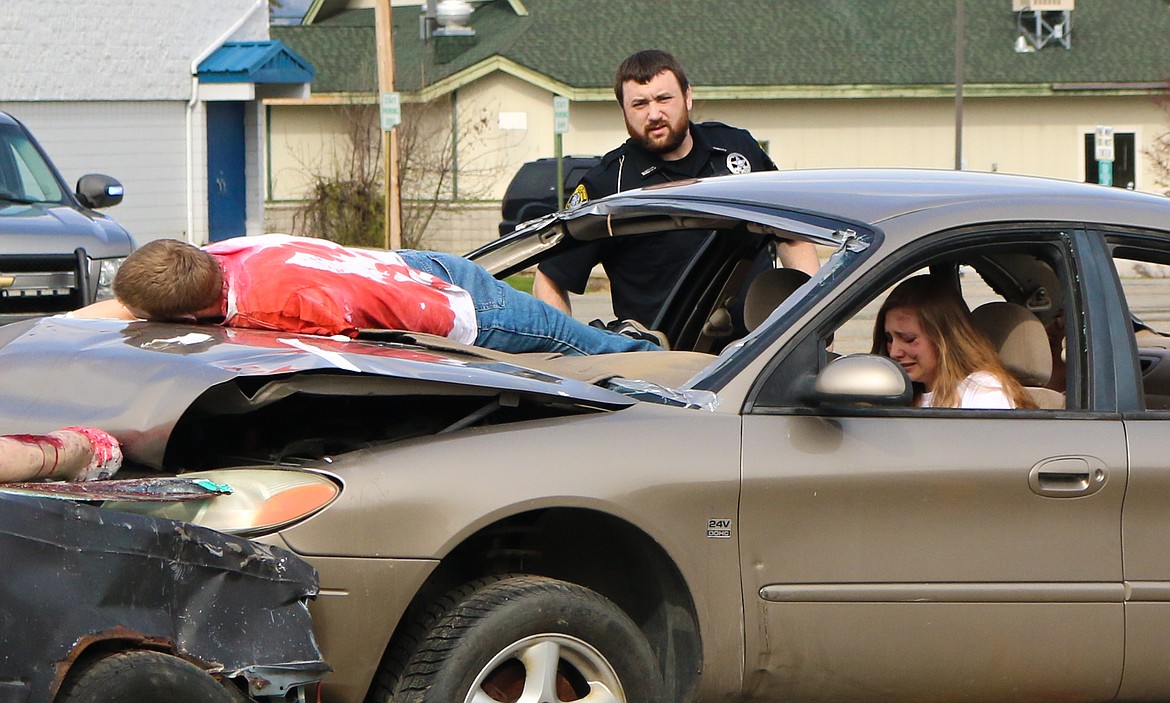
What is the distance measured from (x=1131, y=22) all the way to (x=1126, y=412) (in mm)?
35200

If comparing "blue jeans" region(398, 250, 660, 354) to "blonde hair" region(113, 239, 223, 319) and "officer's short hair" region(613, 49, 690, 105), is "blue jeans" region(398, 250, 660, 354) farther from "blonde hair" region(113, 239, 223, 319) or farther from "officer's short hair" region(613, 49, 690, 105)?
"officer's short hair" region(613, 49, 690, 105)

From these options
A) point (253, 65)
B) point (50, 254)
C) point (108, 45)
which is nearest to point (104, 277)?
point (50, 254)

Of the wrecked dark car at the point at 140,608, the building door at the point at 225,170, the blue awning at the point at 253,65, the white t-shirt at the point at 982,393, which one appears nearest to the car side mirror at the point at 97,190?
the white t-shirt at the point at 982,393

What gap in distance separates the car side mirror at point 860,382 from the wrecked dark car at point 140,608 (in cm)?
127

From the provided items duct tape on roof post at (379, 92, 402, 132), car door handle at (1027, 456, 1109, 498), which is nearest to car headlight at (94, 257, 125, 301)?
car door handle at (1027, 456, 1109, 498)

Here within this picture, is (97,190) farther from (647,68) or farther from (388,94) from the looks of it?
(388,94)

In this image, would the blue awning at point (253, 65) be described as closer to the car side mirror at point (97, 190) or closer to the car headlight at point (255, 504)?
the car side mirror at point (97, 190)

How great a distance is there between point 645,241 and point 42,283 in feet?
16.9

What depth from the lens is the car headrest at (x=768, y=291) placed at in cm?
511

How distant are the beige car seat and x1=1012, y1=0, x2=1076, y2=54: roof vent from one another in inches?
1278

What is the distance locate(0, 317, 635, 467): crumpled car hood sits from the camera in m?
3.77

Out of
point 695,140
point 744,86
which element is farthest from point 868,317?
point 744,86

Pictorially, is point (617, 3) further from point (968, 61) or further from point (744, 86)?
point (968, 61)

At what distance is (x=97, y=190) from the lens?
11.4 meters
